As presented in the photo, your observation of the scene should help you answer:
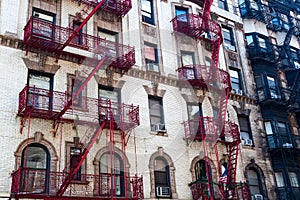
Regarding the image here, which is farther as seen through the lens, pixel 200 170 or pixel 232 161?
pixel 232 161

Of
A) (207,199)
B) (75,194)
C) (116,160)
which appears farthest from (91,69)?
(207,199)

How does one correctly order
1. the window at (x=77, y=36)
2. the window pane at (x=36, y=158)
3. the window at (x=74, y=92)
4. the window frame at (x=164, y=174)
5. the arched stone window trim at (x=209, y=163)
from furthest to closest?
the arched stone window trim at (x=209, y=163)
the window at (x=77, y=36)
the window frame at (x=164, y=174)
the window at (x=74, y=92)
the window pane at (x=36, y=158)

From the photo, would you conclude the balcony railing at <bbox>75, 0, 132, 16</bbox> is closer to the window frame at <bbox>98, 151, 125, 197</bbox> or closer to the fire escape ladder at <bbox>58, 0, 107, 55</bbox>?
the fire escape ladder at <bbox>58, 0, 107, 55</bbox>

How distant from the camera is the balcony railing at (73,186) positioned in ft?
Answer: 46.6

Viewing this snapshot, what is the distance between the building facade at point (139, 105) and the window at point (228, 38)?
10cm

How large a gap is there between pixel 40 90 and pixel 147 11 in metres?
9.67

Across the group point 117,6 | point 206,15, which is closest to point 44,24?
point 117,6

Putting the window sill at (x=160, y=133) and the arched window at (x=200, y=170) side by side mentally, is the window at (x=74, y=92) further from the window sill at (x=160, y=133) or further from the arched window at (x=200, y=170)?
the arched window at (x=200, y=170)

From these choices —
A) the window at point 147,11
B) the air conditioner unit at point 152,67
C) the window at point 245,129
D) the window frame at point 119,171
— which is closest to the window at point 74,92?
the window frame at point 119,171

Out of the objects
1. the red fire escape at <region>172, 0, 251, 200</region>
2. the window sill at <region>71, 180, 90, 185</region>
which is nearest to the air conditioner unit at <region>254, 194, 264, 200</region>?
the red fire escape at <region>172, 0, 251, 200</region>

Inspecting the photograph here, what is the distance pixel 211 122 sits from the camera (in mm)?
20797

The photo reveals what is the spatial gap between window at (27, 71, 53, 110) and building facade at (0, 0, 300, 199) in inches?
1.9

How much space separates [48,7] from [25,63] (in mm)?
3714

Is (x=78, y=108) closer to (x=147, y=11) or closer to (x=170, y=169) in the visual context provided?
(x=170, y=169)
